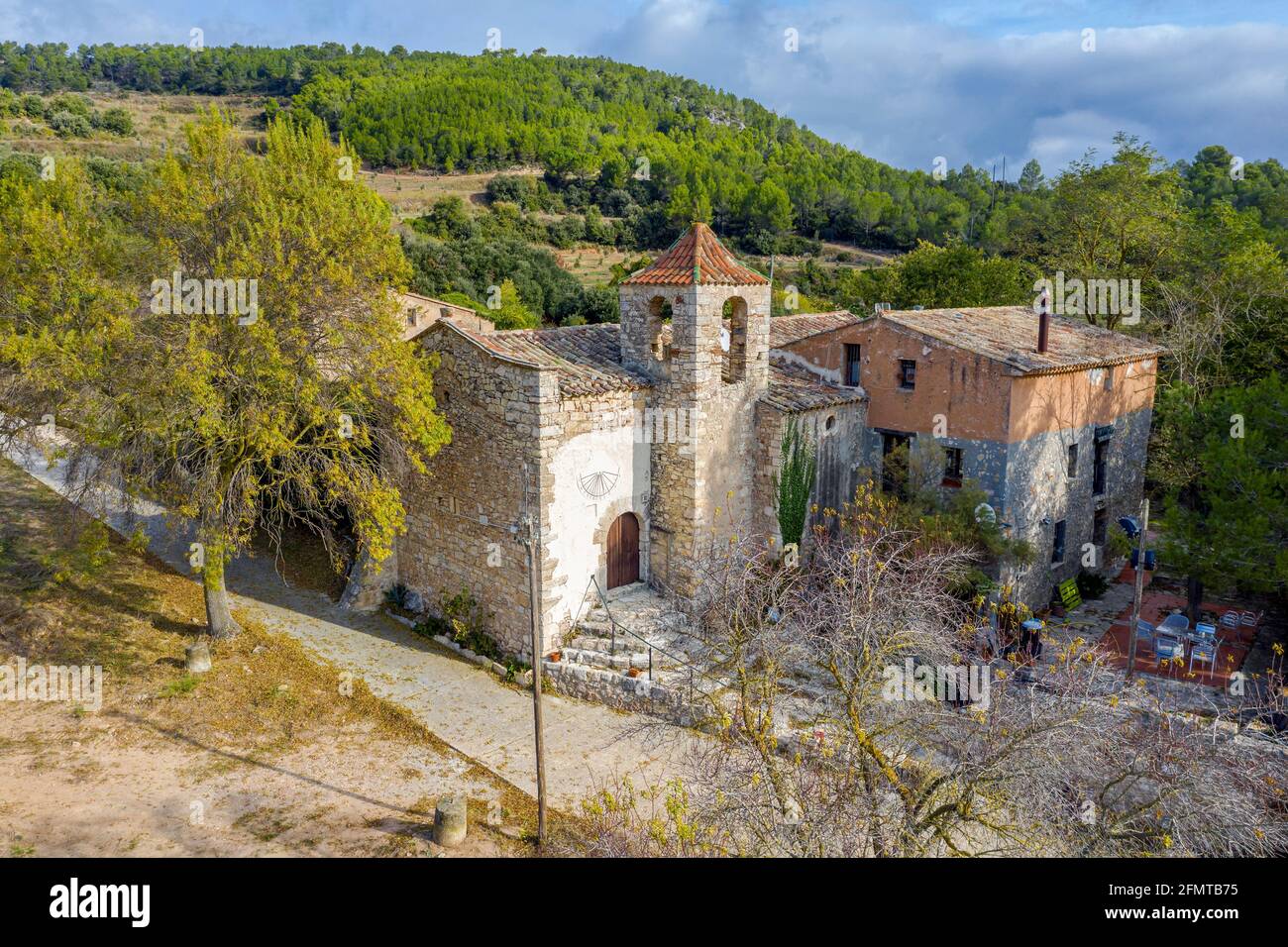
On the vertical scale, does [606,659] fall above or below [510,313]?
below

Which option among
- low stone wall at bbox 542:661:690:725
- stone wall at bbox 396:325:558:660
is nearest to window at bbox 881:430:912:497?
low stone wall at bbox 542:661:690:725

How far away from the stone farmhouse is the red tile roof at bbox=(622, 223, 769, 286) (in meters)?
0.05

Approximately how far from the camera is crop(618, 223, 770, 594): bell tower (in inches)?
676

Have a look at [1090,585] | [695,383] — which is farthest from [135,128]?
[1090,585]

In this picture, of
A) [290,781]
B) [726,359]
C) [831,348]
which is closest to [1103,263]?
[831,348]

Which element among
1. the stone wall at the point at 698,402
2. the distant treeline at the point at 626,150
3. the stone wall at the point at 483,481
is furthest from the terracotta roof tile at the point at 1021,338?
the distant treeline at the point at 626,150

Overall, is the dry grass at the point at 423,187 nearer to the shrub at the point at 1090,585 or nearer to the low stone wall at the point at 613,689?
the low stone wall at the point at 613,689

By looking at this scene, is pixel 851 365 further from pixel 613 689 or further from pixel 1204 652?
pixel 613 689

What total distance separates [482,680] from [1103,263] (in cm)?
2788

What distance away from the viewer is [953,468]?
62.3ft

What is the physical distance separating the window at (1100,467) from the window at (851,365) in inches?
258

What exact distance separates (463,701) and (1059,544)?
1390cm

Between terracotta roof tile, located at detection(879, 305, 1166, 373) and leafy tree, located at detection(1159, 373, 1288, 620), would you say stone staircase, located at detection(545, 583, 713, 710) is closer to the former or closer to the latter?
terracotta roof tile, located at detection(879, 305, 1166, 373)

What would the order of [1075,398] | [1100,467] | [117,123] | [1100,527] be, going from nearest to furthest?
[1075,398], [1100,467], [1100,527], [117,123]
